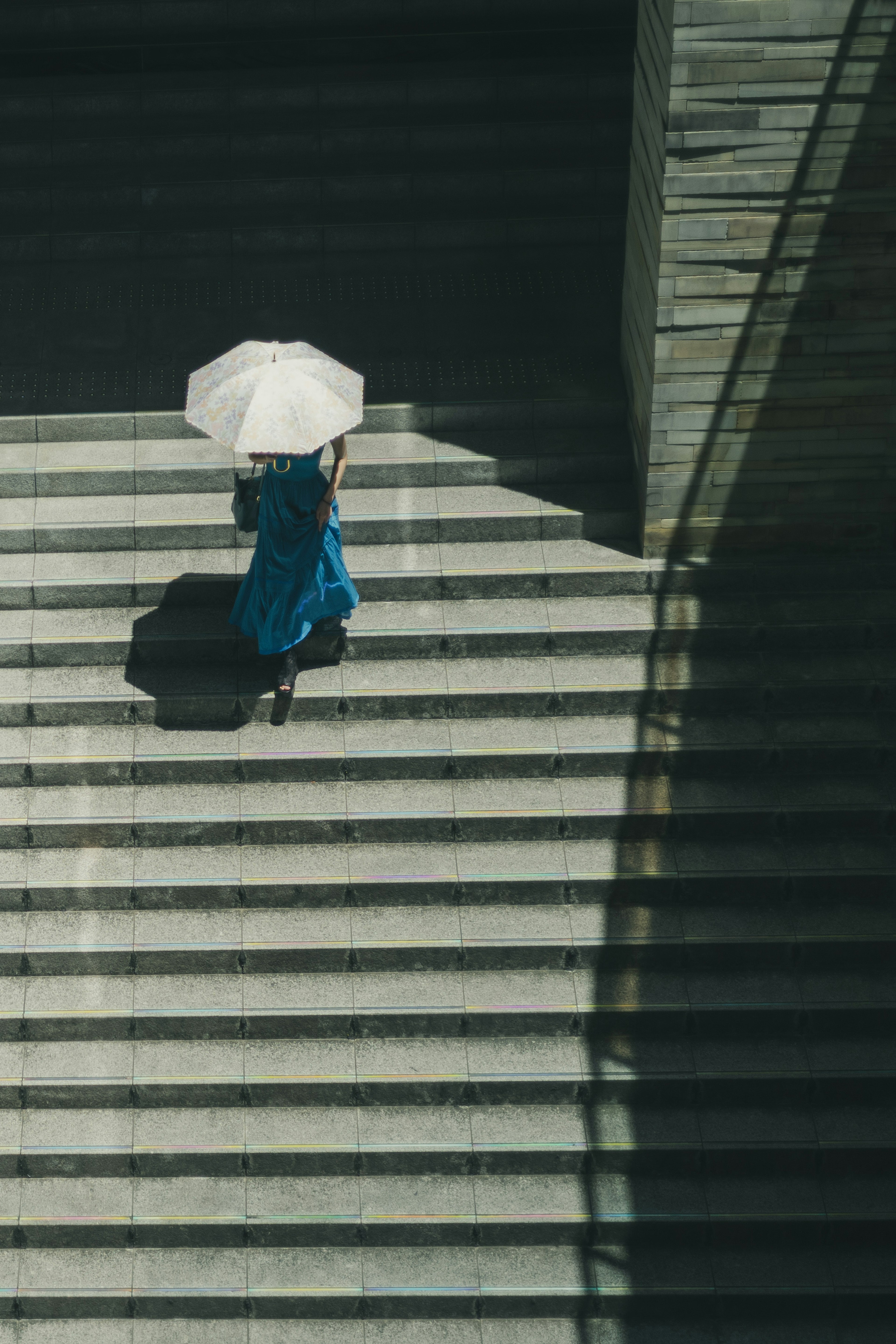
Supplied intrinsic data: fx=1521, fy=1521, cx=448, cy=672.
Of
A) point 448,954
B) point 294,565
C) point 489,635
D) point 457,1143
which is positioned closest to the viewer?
point 457,1143

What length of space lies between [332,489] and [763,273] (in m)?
3.01

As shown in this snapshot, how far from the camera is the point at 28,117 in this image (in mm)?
12555

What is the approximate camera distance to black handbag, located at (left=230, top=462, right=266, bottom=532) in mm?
9555

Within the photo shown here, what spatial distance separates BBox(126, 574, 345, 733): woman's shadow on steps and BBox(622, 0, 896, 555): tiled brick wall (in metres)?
2.70

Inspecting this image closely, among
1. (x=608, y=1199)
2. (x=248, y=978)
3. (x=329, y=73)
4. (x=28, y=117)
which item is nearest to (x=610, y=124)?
(x=329, y=73)

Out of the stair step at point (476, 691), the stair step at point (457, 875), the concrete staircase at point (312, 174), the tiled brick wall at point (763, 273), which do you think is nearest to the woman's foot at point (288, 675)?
Answer: the stair step at point (476, 691)

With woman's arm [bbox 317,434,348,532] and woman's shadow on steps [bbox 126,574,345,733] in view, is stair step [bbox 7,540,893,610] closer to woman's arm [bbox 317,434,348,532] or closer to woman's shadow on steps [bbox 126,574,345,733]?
woman's shadow on steps [bbox 126,574,345,733]

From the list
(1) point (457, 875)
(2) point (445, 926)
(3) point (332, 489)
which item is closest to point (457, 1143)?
(2) point (445, 926)

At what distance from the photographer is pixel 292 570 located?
9.62 metres

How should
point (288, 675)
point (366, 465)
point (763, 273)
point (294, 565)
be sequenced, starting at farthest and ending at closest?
point (366, 465)
point (288, 675)
point (294, 565)
point (763, 273)

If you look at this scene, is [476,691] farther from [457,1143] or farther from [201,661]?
[457,1143]

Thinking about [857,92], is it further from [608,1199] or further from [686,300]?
[608,1199]

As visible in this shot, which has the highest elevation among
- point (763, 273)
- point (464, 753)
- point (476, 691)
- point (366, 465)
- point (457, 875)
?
point (763, 273)

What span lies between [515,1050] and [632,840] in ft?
4.96
